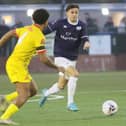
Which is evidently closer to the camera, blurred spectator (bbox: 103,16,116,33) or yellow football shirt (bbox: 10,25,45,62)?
yellow football shirt (bbox: 10,25,45,62)

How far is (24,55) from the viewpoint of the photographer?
37.4ft

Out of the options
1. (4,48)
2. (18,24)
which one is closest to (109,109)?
(4,48)

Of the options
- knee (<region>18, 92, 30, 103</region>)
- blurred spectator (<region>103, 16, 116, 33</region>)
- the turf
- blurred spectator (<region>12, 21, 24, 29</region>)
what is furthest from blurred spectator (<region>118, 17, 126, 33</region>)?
knee (<region>18, 92, 30, 103</region>)

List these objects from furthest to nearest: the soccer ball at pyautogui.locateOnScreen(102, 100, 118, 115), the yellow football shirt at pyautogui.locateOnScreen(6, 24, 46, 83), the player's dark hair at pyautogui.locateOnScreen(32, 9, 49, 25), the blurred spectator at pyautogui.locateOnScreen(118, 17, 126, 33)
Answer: the blurred spectator at pyautogui.locateOnScreen(118, 17, 126, 33), the soccer ball at pyautogui.locateOnScreen(102, 100, 118, 115), the yellow football shirt at pyautogui.locateOnScreen(6, 24, 46, 83), the player's dark hair at pyautogui.locateOnScreen(32, 9, 49, 25)

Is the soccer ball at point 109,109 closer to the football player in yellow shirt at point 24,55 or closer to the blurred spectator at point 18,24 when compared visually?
the football player in yellow shirt at point 24,55

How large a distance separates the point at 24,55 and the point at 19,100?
28.4 inches

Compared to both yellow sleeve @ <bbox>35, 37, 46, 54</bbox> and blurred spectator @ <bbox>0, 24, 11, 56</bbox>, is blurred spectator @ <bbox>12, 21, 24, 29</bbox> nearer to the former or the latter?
blurred spectator @ <bbox>0, 24, 11, 56</bbox>

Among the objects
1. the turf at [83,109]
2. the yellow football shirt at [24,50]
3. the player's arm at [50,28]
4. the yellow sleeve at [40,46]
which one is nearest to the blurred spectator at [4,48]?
the turf at [83,109]

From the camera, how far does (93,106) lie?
1432cm

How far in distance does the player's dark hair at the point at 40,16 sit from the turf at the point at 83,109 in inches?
63.7

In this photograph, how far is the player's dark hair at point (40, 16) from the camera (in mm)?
11102

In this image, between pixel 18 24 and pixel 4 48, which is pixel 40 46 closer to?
pixel 4 48

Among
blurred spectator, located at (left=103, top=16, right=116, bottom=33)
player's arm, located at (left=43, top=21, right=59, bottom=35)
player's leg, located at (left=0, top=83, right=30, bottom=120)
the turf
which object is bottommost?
blurred spectator, located at (left=103, top=16, right=116, bottom=33)

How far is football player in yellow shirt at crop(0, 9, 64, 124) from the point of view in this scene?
1116cm
